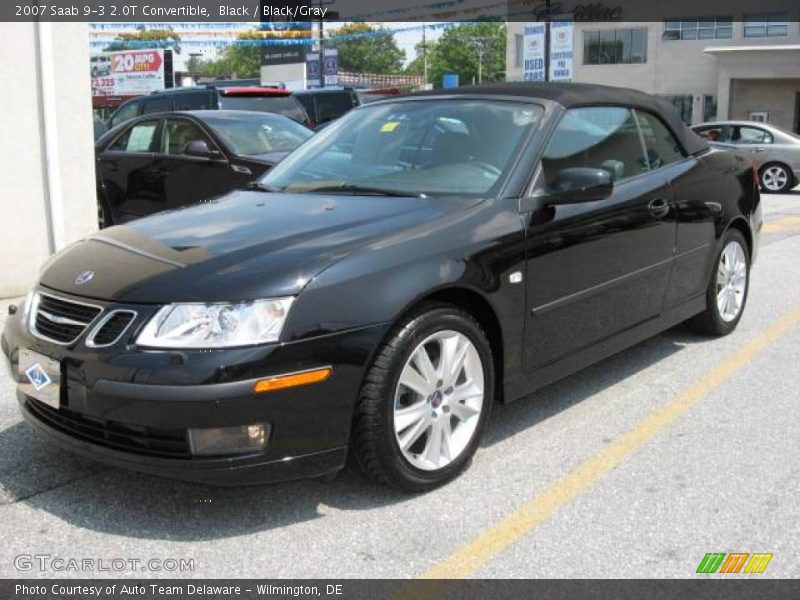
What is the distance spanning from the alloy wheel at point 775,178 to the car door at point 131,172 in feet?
42.9

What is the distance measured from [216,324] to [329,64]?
36004 millimetres

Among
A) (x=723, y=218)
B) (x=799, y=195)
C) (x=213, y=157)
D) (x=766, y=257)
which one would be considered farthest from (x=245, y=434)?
(x=799, y=195)

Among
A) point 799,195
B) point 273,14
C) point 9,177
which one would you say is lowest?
point 799,195

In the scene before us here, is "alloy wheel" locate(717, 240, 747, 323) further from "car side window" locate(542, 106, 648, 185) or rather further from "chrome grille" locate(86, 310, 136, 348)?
"chrome grille" locate(86, 310, 136, 348)

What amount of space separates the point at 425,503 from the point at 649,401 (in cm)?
168

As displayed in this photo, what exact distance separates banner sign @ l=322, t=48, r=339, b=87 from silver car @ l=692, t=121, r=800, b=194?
22369mm

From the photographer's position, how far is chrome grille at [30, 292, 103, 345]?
320 cm

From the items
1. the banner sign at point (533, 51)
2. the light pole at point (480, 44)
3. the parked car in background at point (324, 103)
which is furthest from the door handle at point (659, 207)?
the light pole at point (480, 44)

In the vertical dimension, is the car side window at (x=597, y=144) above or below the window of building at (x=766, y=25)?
below

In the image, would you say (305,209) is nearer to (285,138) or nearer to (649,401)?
(649,401)

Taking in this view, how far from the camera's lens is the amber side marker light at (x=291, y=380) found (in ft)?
9.67

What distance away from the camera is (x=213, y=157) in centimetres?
868

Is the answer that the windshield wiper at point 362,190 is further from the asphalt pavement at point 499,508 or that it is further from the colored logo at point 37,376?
the colored logo at point 37,376

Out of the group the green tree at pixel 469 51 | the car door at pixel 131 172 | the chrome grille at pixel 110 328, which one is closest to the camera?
the chrome grille at pixel 110 328
